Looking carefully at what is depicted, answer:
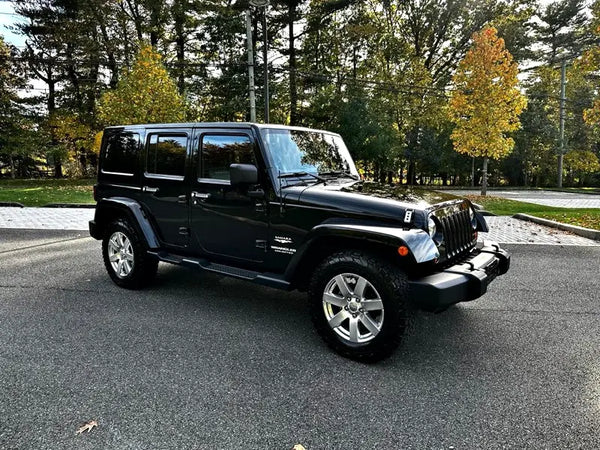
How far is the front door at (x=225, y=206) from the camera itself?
12.2 feet

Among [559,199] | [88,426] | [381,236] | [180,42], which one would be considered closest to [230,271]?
[381,236]

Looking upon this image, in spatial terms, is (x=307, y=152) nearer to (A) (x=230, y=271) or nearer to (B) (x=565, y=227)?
(A) (x=230, y=271)

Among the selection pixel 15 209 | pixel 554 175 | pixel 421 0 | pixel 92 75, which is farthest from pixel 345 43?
pixel 15 209

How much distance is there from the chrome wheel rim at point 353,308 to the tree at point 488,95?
51.6 feet

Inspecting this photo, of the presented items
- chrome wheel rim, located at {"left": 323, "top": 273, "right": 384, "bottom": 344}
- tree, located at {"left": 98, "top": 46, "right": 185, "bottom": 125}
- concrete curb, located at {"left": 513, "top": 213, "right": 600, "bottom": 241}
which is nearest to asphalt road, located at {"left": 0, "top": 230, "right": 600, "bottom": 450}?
chrome wheel rim, located at {"left": 323, "top": 273, "right": 384, "bottom": 344}

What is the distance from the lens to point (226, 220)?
12.8ft

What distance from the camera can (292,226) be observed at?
3.49 metres

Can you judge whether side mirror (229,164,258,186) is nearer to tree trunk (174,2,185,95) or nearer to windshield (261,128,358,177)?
windshield (261,128,358,177)

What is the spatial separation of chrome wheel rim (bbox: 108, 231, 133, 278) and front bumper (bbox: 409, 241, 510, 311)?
11.3 feet

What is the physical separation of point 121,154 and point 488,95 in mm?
15492

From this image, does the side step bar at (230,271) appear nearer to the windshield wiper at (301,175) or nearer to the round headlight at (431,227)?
the windshield wiper at (301,175)

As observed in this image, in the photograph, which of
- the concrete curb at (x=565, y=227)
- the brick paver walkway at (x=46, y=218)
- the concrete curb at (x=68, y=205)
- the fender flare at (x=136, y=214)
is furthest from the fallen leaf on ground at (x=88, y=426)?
the concrete curb at (x=68, y=205)

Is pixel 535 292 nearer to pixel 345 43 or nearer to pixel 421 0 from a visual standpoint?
pixel 345 43

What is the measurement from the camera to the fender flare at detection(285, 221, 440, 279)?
9.36 feet
